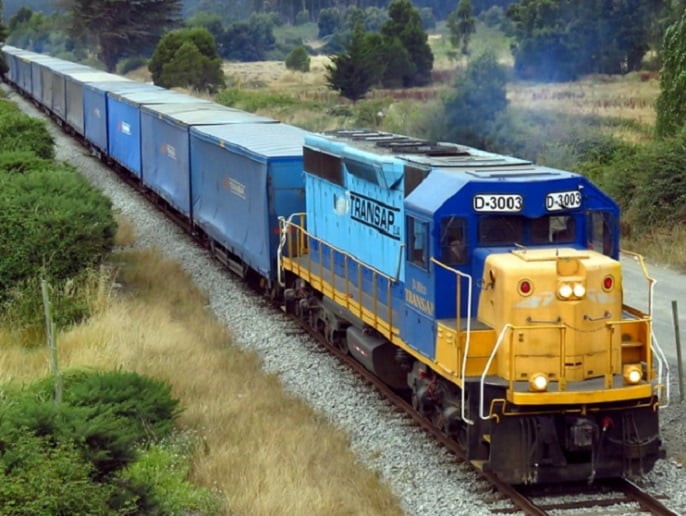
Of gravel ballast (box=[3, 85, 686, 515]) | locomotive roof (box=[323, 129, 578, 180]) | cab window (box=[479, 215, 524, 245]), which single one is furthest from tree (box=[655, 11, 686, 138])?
cab window (box=[479, 215, 524, 245])

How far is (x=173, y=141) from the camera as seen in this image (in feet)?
80.6

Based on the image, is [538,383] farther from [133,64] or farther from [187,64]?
[133,64]

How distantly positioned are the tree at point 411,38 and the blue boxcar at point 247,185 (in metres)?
47.9

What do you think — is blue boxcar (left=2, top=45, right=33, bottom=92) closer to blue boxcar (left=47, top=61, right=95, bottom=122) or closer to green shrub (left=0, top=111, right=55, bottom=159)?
blue boxcar (left=47, top=61, right=95, bottom=122)

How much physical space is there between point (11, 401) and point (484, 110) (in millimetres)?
24906

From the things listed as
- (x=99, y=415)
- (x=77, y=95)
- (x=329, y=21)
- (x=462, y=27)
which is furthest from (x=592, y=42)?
(x=329, y=21)

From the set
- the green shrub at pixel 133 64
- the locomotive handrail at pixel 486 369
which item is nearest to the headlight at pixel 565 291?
the locomotive handrail at pixel 486 369

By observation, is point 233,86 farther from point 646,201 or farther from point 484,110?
point 646,201

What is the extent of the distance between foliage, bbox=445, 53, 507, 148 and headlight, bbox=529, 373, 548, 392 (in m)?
22.8

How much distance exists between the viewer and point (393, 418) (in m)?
13.0

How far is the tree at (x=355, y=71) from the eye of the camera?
6119 centimetres

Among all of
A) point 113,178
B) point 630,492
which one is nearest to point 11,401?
point 630,492

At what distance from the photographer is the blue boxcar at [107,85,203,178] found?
2920cm

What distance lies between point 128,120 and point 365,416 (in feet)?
62.1
